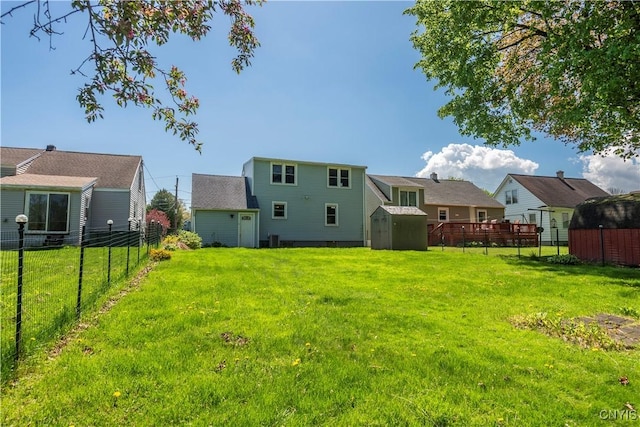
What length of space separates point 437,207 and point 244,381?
28632 mm

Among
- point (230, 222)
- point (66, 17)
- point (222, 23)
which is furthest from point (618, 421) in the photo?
point (230, 222)

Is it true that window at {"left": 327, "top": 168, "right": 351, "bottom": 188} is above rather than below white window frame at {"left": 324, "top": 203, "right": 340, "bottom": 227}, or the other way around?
above

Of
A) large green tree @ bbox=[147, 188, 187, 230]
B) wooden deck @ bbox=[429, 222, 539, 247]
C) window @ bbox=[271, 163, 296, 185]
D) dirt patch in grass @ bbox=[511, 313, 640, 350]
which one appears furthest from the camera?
large green tree @ bbox=[147, 188, 187, 230]

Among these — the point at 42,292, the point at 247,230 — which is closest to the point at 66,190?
the point at 247,230

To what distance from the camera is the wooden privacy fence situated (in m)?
12.6

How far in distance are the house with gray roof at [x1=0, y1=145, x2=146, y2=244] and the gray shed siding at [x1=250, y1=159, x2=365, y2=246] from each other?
7.33 m

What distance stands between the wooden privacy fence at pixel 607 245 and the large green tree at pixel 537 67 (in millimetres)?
3804

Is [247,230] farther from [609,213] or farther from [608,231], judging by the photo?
[609,213]

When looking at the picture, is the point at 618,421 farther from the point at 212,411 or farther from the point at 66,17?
the point at 66,17

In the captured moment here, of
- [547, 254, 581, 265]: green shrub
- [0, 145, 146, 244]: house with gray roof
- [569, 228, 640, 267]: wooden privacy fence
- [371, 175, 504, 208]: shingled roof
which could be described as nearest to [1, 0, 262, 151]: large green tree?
[0, 145, 146, 244]: house with gray roof

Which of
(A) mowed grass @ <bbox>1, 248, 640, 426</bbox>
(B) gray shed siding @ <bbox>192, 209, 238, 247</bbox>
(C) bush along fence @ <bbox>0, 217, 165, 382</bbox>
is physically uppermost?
(B) gray shed siding @ <bbox>192, 209, 238, 247</bbox>

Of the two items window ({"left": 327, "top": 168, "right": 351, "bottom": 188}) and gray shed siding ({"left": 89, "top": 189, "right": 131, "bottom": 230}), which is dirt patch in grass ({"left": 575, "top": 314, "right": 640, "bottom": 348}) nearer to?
window ({"left": 327, "top": 168, "right": 351, "bottom": 188})

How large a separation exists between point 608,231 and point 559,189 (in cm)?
2148

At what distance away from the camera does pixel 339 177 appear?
929 inches
